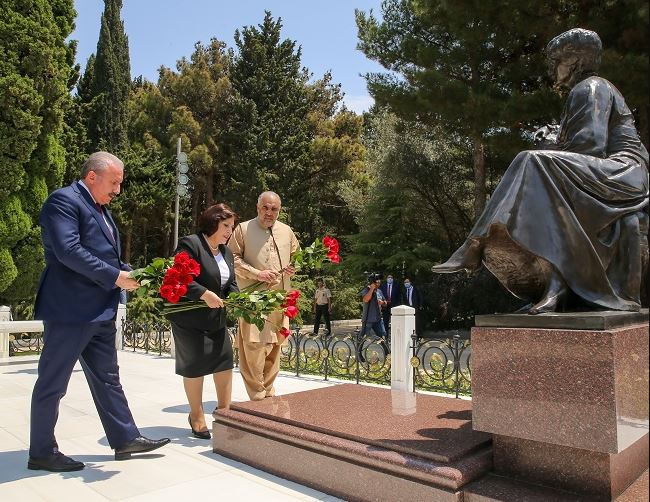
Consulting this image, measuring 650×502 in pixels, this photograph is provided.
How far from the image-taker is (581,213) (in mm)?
2891

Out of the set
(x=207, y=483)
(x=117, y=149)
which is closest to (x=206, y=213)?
(x=207, y=483)

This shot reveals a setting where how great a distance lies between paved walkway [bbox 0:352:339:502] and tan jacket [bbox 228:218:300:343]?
1186 mm

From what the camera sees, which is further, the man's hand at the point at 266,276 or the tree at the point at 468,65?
the tree at the point at 468,65

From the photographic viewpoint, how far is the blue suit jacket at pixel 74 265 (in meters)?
3.38

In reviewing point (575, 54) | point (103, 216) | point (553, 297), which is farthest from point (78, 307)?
point (575, 54)

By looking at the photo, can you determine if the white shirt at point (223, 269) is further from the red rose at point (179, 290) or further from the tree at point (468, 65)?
the tree at point (468, 65)

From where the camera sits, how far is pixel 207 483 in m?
3.40

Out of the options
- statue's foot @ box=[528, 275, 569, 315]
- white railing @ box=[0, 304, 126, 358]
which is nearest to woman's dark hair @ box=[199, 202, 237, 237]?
statue's foot @ box=[528, 275, 569, 315]

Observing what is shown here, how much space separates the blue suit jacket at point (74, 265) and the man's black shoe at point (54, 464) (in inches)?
36.8

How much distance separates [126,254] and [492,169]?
17.1 metres

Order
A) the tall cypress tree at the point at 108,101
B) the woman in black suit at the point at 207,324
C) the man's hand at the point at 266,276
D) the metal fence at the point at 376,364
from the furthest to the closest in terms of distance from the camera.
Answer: the tall cypress tree at the point at 108,101, the metal fence at the point at 376,364, the man's hand at the point at 266,276, the woman in black suit at the point at 207,324

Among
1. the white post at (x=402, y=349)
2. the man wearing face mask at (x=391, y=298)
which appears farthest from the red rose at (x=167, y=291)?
the man wearing face mask at (x=391, y=298)

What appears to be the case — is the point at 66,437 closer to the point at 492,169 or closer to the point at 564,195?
the point at 564,195

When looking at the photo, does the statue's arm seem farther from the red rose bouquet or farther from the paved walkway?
the paved walkway
